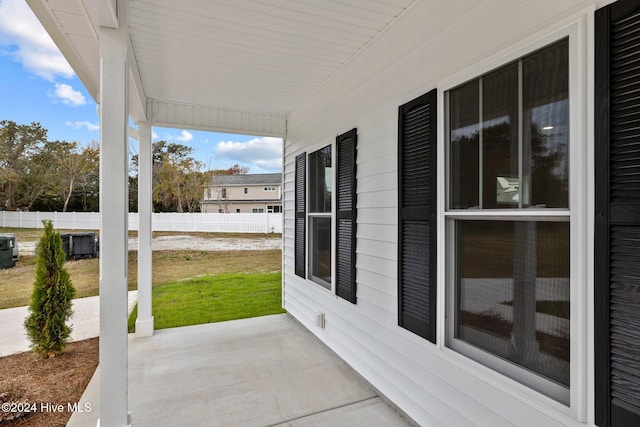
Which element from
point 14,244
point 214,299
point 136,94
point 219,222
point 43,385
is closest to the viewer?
point 43,385

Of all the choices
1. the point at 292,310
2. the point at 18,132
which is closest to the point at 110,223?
the point at 292,310

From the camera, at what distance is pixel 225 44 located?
2775 millimetres

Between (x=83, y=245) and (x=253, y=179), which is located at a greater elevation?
(x=253, y=179)

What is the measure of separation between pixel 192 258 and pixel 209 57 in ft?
24.6

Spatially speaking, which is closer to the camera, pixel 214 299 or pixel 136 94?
pixel 136 94

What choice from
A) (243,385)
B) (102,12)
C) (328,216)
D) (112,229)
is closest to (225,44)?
(102,12)

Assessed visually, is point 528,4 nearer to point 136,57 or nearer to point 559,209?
point 559,209

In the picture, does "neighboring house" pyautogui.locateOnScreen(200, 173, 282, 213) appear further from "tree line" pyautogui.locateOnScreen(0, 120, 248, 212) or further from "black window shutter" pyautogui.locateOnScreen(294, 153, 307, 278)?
"black window shutter" pyautogui.locateOnScreen(294, 153, 307, 278)

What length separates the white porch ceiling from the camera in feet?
7.33

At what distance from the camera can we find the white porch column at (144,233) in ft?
13.5

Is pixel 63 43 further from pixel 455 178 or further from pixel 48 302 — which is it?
pixel 455 178

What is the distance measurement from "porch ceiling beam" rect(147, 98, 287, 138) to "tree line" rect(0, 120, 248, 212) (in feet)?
14.0

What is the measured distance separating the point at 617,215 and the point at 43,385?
4126 mm

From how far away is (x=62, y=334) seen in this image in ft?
11.0
